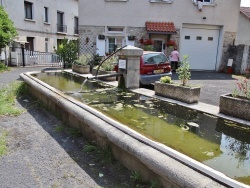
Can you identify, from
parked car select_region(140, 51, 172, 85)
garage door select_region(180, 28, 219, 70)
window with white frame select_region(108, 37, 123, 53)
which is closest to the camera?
parked car select_region(140, 51, 172, 85)

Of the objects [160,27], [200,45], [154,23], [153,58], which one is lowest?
[153,58]

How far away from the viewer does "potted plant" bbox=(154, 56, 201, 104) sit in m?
5.44

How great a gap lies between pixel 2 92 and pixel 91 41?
8.32 m

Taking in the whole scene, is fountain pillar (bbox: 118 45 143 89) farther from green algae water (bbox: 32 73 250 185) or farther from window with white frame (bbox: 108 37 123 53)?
window with white frame (bbox: 108 37 123 53)

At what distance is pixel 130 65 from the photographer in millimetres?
7098

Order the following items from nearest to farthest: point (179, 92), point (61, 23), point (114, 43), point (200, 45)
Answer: point (179, 92), point (114, 43), point (200, 45), point (61, 23)

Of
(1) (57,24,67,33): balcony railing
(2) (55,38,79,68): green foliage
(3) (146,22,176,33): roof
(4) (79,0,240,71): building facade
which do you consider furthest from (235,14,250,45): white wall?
(1) (57,24,67,33): balcony railing

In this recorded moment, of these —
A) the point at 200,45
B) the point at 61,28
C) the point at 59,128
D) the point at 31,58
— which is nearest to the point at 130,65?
the point at 59,128

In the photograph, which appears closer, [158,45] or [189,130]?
[189,130]

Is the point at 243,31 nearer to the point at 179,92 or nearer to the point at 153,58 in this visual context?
the point at 153,58

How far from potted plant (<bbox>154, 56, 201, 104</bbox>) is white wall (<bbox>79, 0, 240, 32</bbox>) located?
10305 millimetres

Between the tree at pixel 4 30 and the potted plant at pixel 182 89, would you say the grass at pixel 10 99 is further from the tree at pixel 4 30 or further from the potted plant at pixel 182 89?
the tree at pixel 4 30

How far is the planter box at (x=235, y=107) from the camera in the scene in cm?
429

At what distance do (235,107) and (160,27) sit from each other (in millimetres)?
11670
